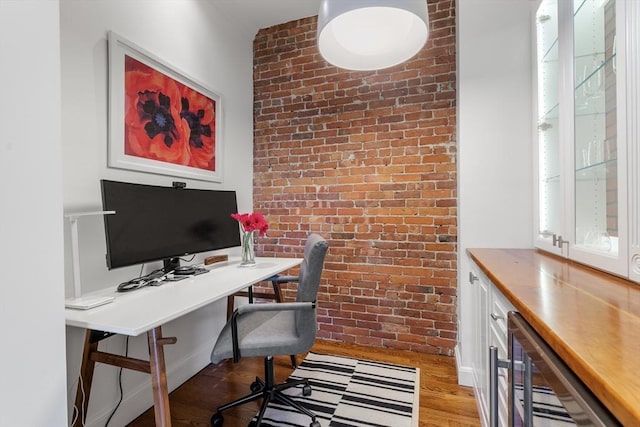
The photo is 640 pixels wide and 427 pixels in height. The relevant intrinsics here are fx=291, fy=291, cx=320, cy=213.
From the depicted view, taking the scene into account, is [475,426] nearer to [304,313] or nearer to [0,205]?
[304,313]

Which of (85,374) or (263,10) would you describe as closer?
(85,374)

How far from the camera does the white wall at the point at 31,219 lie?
813 mm

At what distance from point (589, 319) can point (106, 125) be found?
2131 mm

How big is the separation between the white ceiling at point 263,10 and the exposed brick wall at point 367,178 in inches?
3.8

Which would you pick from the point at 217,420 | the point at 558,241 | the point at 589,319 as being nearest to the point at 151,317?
the point at 217,420

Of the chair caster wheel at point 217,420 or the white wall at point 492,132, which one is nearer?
the chair caster wheel at point 217,420

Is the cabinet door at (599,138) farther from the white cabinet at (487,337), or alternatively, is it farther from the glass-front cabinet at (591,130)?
the white cabinet at (487,337)

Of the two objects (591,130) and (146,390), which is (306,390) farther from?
(591,130)

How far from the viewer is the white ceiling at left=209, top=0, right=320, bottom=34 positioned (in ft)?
8.15

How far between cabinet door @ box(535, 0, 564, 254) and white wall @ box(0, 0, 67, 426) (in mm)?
2152

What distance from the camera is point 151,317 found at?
43.5 inches

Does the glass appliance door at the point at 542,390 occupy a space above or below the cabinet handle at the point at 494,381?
above

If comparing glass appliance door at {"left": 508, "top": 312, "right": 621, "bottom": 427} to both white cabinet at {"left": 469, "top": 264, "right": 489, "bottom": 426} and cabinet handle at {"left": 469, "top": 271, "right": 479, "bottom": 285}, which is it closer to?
white cabinet at {"left": 469, "top": 264, "right": 489, "bottom": 426}

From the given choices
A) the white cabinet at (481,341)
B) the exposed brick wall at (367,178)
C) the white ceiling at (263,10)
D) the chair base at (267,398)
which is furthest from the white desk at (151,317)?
the white ceiling at (263,10)
